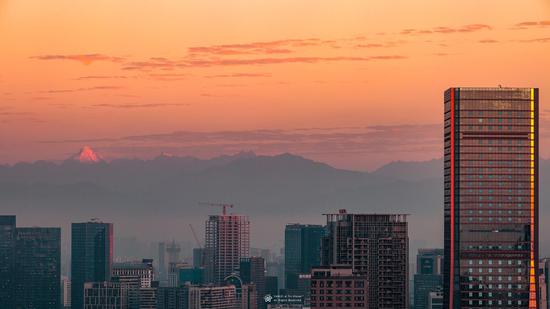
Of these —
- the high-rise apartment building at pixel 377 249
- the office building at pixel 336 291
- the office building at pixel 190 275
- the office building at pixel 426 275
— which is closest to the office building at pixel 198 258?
the office building at pixel 190 275

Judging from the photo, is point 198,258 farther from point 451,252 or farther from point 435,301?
point 451,252

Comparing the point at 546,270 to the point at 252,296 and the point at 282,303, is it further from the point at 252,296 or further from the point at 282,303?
the point at 252,296

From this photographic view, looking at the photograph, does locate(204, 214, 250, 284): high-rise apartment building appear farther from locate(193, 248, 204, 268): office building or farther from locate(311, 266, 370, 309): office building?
locate(311, 266, 370, 309): office building

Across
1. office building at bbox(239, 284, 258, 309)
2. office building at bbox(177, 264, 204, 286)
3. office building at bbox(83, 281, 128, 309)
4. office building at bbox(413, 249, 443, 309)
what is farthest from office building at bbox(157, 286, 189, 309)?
office building at bbox(413, 249, 443, 309)

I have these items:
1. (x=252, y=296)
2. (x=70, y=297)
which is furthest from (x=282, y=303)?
(x=70, y=297)

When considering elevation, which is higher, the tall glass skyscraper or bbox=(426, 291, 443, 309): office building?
the tall glass skyscraper

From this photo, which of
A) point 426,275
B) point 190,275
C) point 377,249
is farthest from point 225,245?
point 377,249

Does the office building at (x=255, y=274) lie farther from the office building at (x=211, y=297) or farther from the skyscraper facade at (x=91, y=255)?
the skyscraper facade at (x=91, y=255)
